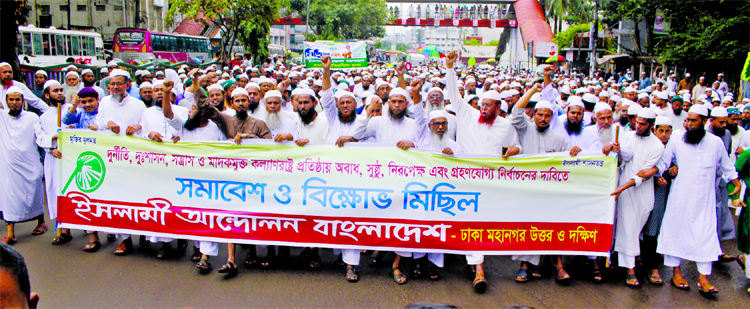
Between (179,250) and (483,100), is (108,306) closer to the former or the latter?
(179,250)

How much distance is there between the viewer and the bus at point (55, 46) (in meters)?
23.2

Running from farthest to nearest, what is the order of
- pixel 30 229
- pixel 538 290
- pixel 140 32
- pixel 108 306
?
pixel 140 32
pixel 30 229
pixel 538 290
pixel 108 306

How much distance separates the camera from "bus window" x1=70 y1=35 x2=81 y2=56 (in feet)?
86.4

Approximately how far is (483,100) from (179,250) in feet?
10.4

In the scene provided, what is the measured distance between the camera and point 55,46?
975 inches

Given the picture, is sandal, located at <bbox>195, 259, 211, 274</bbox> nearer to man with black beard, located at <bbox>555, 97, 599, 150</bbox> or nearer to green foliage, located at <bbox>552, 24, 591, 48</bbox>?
man with black beard, located at <bbox>555, 97, 599, 150</bbox>

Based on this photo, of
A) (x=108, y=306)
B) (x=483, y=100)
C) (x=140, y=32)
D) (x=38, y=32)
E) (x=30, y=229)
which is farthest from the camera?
(x=140, y=32)

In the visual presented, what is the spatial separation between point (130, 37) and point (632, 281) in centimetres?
3124

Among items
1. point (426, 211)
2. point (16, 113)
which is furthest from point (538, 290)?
point (16, 113)

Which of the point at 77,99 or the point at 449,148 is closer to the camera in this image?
the point at 449,148

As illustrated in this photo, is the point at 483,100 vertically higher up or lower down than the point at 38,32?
lower down

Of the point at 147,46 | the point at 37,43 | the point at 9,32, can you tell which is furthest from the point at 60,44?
the point at 9,32

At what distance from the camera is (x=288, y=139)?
498 cm

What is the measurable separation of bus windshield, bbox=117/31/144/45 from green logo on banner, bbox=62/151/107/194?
28043 millimetres
